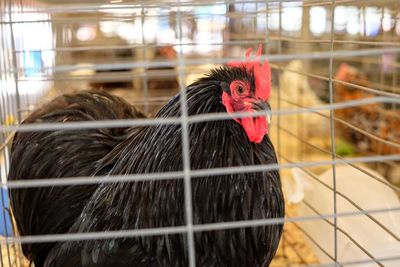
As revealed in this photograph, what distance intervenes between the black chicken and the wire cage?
7 centimetres

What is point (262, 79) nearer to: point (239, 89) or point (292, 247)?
point (239, 89)

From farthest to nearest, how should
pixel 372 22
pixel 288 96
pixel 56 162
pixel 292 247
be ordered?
1. pixel 288 96
2. pixel 372 22
3. pixel 292 247
4. pixel 56 162

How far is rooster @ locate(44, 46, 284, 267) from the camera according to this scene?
1.32 meters

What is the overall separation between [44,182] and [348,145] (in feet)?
11.5

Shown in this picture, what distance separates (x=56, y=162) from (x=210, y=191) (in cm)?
68

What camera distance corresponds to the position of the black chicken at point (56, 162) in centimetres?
167

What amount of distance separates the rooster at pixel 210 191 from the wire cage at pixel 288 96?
0.34ft

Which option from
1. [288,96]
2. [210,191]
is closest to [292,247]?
[210,191]

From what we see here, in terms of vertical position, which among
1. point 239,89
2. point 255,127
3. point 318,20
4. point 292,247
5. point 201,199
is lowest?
point 292,247

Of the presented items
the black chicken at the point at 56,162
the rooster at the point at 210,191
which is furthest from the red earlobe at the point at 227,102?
the black chicken at the point at 56,162

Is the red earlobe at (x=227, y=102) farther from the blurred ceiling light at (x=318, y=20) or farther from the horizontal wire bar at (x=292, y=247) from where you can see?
the blurred ceiling light at (x=318, y=20)

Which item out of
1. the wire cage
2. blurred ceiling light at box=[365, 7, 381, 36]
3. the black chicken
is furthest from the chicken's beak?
blurred ceiling light at box=[365, 7, 381, 36]

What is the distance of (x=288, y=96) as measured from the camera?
13.6 ft

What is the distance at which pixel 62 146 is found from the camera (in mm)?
1741
